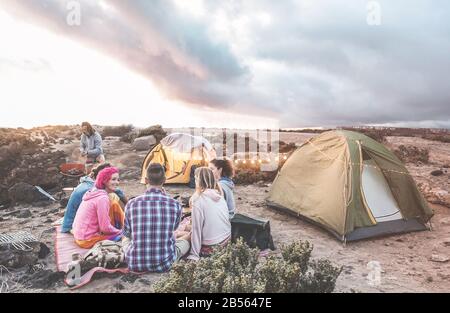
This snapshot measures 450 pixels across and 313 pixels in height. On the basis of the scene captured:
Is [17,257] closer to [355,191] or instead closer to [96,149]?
[96,149]

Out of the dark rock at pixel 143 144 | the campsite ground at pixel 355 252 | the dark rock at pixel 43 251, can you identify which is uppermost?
the dark rock at pixel 143 144

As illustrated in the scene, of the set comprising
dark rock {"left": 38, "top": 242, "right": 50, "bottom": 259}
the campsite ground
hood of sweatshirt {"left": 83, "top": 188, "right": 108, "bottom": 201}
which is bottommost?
the campsite ground

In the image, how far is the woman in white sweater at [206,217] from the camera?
16.9 feet

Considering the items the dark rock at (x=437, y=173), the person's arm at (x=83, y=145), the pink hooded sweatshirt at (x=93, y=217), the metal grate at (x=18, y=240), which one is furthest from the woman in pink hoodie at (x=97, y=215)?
the dark rock at (x=437, y=173)

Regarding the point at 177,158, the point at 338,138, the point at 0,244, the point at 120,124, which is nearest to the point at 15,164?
the point at 177,158

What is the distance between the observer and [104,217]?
211 inches

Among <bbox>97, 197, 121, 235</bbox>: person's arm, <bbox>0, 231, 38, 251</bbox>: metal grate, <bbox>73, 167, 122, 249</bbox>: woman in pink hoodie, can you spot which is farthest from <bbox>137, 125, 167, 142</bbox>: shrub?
<bbox>97, 197, 121, 235</bbox>: person's arm

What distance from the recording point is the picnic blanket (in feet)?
15.5

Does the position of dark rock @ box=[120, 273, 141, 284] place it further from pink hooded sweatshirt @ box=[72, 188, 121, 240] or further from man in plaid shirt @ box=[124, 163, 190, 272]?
pink hooded sweatshirt @ box=[72, 188, 121, 240]

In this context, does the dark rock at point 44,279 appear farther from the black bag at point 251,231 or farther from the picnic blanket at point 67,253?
the black bag at point 251,231

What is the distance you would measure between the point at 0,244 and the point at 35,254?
2.18 feet

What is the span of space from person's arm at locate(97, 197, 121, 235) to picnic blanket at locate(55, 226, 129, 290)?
0.51 metres

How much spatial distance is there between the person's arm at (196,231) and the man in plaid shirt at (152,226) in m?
0.39

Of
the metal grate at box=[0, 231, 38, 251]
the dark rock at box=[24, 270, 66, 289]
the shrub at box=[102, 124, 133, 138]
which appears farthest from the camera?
the shrub at box=[102, 124, 133, 138]
